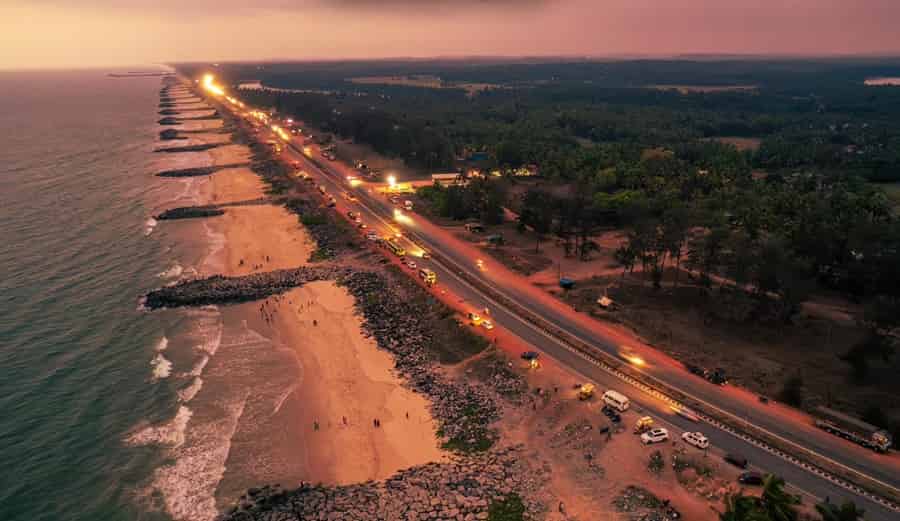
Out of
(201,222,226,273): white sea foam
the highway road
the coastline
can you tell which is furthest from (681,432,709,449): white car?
(201,222,226,273): white sea foam

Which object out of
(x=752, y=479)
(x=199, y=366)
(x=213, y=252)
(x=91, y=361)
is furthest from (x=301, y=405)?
(x=213, y=252)

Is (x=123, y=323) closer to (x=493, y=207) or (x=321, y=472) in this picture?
(x=321, y=472)

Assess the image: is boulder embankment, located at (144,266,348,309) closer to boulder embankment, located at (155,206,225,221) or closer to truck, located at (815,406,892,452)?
boulder embankment, located at (155,206,225,221)

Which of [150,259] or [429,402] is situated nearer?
[429,402]

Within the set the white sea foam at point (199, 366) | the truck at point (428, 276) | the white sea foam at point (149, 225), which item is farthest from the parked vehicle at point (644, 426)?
the white sea foam at point (149, 225)

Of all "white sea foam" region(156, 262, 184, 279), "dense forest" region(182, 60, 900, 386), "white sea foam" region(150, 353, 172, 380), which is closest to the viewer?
"white sea foam" region(150, 353, 172, 380)

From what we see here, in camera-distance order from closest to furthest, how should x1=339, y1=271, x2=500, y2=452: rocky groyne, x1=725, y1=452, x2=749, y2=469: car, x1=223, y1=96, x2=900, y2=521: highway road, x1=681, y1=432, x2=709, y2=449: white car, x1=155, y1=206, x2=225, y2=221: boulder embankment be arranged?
x1=223, y1=96, x2=900, y2=521: highway road, x1=725, y1=452, x2=749, y2=469: car, x1=681, y1=432, x2=709, y2=449: white car, x1=339, y1=271, x2=500, y2=452: rocky groyne, x1=155, y1=206, x2=225, y2=221: boulder embankment

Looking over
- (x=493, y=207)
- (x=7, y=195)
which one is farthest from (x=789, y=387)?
(x=7, y=195)

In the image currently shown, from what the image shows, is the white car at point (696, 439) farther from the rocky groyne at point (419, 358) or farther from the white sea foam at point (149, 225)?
the white sea foam at point (149, 225)
